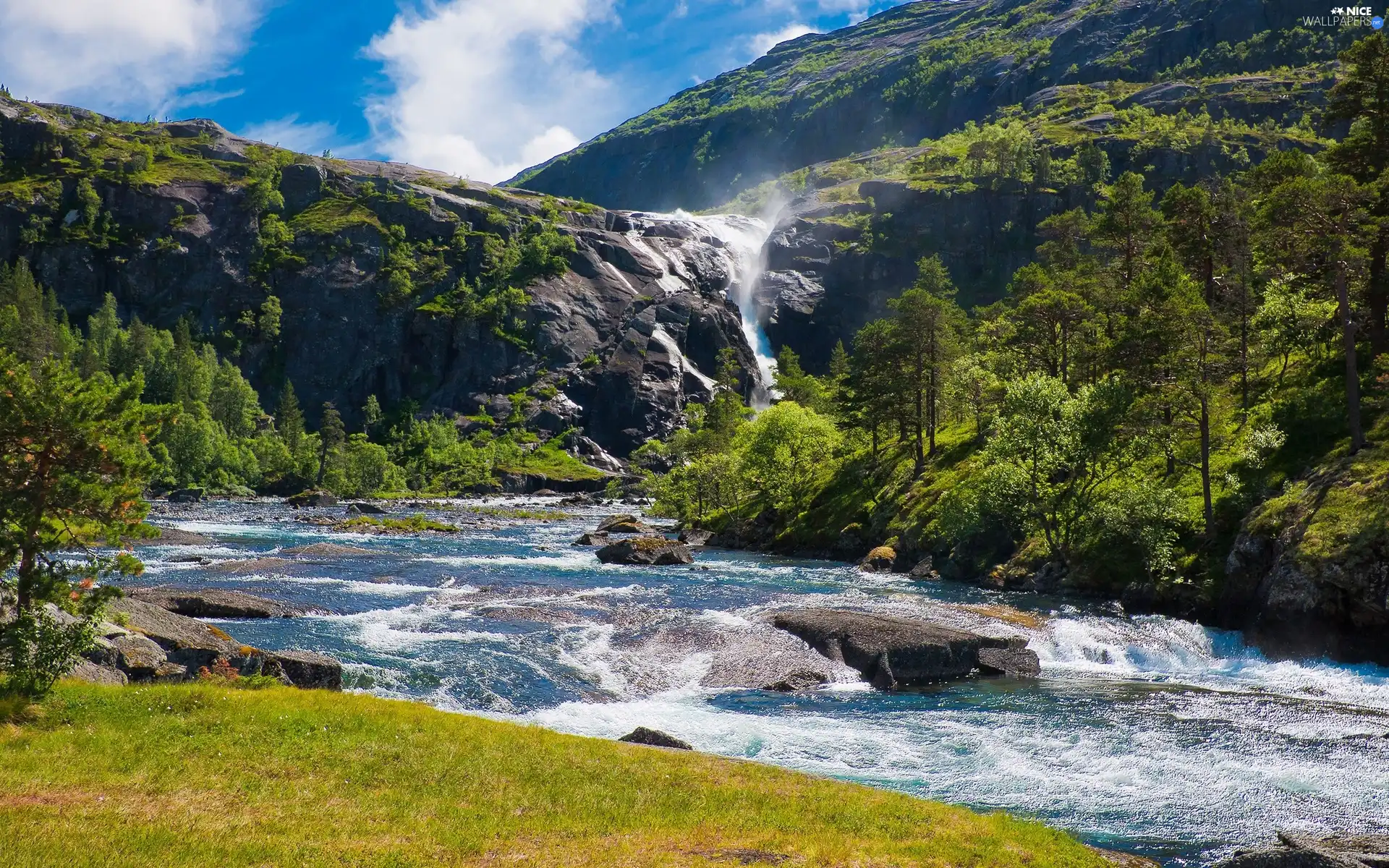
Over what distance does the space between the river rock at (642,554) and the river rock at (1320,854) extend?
5446 cm

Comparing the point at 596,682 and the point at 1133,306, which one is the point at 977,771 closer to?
the point at 596,682

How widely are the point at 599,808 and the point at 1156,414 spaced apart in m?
49.4

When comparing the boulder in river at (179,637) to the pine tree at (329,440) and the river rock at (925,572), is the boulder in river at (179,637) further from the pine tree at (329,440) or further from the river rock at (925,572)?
the pine tree at (329,440)

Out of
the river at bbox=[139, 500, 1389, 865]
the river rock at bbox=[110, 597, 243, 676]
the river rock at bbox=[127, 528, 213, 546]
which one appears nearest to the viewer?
the river at bbox=[139, 500, 1389, 865]

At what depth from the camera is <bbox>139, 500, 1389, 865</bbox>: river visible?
22672 millimetres

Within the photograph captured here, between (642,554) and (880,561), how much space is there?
19.4m

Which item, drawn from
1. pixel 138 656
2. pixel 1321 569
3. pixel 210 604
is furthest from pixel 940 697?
pixel 210 604

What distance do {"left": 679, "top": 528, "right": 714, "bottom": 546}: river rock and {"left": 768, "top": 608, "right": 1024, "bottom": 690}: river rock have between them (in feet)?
179

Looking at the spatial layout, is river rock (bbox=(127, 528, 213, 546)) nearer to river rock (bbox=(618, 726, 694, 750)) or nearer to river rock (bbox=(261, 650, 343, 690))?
river rock (bbox=(261, 650, 343, 690))

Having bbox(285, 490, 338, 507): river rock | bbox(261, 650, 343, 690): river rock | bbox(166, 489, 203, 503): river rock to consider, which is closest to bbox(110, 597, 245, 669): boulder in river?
bbox(261, 650, 343, 690): river rock

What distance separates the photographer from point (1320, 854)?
14.5 meters

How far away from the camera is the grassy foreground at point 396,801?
46.2 ft

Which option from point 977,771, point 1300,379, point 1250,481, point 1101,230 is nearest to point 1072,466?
point 1250,481

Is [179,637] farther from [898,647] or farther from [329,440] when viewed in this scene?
[329,440]
